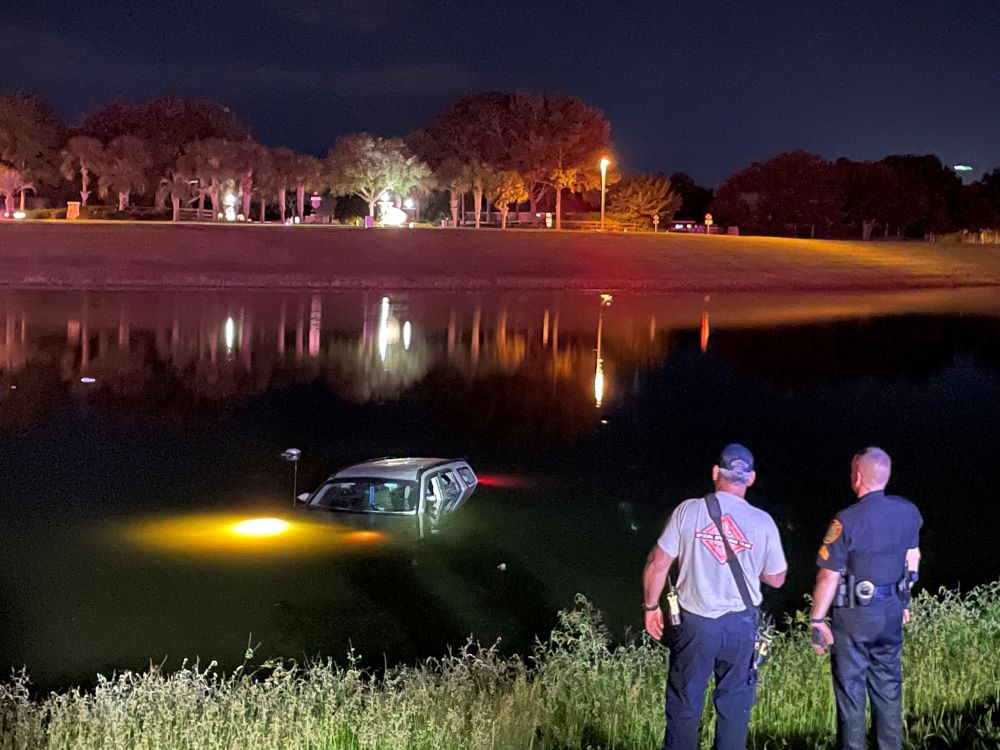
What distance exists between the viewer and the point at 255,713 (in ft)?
27.6

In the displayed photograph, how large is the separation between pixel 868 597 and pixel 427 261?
58002mm

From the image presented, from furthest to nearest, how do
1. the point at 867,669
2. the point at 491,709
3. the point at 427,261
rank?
the point at 427,261
the point at 491,709
the point at 867,669

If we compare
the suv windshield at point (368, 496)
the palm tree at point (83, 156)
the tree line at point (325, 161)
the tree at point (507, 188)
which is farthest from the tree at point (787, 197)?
the suv windshield at point (368, 496)

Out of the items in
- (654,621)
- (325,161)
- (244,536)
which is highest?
(325,161)

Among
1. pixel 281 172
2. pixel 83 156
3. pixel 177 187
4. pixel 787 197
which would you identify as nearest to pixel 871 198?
pixel 787 197

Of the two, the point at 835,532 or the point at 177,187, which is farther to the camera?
the point at 177,187

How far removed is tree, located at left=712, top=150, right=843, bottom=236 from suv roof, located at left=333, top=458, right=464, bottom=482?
10622 cm

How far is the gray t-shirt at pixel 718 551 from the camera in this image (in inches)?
271

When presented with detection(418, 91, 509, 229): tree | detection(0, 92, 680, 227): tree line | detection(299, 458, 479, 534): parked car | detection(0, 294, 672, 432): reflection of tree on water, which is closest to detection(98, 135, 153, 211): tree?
detection(0, 92, 680, 227): tree line

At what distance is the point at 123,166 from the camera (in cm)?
9200

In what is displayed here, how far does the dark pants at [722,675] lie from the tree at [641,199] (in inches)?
4011

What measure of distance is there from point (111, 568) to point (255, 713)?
21.5 ft

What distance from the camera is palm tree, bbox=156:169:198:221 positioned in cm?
9088

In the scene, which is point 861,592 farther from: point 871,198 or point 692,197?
point 692,197
